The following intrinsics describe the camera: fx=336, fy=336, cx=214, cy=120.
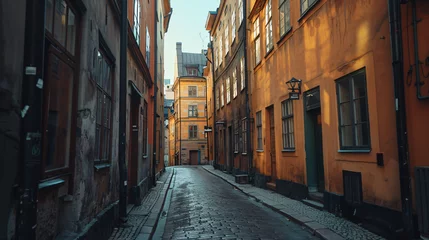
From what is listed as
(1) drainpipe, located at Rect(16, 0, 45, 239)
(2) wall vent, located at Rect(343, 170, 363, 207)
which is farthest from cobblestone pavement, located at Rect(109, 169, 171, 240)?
(2) wall vent, located at Rect(343, 170, 363, 207)

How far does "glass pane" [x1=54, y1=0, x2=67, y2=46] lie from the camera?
370cm

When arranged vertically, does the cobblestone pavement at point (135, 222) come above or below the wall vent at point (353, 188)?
below

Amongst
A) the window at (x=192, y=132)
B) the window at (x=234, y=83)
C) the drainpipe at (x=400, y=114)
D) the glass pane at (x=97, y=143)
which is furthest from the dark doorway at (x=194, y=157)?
the drainpipe at (x=400, y=114)

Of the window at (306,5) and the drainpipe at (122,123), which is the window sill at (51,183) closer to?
the drainpipe at (122,123)

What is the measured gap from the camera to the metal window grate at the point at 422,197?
467 centimetres

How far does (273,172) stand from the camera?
12.7 m

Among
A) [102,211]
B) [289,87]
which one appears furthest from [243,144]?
[102,211]

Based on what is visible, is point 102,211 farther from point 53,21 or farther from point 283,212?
point 283,212

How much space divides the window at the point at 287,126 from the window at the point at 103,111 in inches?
228

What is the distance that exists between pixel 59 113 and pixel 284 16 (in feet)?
28.4

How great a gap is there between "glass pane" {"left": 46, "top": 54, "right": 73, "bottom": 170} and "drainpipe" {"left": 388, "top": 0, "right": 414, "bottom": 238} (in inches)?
186

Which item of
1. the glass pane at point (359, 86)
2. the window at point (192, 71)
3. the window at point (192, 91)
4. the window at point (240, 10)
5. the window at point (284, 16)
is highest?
the window at point (192, 71)

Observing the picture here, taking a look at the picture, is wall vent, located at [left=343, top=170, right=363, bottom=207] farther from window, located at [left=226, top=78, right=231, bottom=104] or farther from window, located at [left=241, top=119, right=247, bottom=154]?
window, located at [left=226, top=78, right=231, bottom=104]

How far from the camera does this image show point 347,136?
23.5 feet
